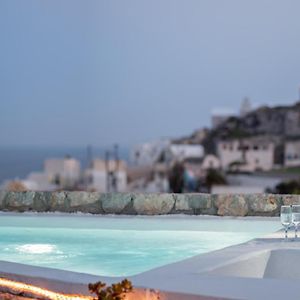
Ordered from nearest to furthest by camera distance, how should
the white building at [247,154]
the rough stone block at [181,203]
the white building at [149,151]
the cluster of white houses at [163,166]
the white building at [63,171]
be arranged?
the rough stone block at [181,203]
the white building at [247,154]
the cluster of white houses at [163,166]
the white building at [149,151]
the white building at [63,171]

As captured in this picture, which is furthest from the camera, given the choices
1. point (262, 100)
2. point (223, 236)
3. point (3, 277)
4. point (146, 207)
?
point (262, 100)

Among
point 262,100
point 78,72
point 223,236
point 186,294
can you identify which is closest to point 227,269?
point 186,294

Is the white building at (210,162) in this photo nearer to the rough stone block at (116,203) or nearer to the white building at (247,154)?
the white building at (247,154)

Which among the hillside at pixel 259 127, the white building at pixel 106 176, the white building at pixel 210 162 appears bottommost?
the white building at pixel 106 176

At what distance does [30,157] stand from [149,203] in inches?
953

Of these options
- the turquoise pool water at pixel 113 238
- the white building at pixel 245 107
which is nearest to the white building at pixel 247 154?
the white building at pixel 245 107

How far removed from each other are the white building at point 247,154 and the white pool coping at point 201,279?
23199mm

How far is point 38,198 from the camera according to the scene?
5820 millimetres

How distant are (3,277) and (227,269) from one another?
37.4 inches

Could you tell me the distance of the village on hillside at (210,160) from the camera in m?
26.5

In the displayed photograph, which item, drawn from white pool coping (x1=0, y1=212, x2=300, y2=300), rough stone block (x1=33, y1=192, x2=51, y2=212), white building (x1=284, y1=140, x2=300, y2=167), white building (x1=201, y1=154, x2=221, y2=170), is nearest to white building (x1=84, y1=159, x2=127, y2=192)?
white building (x1=201, y1=154, x2=221, y2=170)

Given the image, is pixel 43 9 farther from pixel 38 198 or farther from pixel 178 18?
pixel 38 198

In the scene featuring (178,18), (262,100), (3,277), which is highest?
(178,18)

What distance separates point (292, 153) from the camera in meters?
28.3
